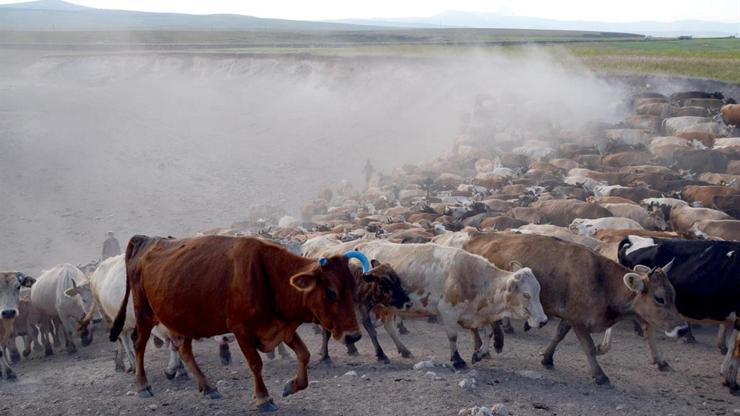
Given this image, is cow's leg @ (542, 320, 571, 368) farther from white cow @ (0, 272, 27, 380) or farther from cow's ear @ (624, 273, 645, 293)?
white cow @ (0, 272, 27, 380)

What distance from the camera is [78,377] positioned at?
12219 mm

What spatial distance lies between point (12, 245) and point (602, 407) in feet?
80.4

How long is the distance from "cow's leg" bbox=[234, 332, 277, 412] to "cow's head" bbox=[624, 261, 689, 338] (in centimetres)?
483

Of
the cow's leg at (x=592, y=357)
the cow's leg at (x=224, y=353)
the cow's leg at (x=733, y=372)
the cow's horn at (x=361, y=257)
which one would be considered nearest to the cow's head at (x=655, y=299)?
the cow's leg at (x=733, y=372)

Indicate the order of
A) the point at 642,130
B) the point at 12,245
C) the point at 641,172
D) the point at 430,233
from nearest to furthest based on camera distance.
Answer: the point at 430,233 → the point at 641,172 → the point at 12,245 → the point at 642,130

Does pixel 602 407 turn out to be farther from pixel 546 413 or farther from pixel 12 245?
pixel 12 245

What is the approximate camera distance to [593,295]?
36.4 ft

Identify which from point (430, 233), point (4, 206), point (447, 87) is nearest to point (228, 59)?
point (447, 87)

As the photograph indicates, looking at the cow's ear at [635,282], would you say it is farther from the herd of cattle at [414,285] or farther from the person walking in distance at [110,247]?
the person walking in distance at [110,247]

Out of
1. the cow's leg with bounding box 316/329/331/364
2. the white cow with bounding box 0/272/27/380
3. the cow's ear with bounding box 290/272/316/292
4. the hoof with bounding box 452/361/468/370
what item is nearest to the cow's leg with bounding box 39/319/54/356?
the white cow with bounding box 0/272/27/380

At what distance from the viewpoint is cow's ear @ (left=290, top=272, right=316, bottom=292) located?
8461mm

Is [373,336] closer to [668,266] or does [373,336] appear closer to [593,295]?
[593,295]

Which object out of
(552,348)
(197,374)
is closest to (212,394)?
(197,374)

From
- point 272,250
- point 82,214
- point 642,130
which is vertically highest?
point 272,250
